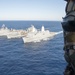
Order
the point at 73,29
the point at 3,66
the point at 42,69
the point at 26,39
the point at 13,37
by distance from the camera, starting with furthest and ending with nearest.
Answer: the point at 13,37 → the point at 26,39 → the point at 3,66 → the point at 42,69 → the point at 73,29

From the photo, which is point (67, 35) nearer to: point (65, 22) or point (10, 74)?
point (65, 22)

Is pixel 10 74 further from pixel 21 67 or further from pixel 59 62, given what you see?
pixel 59 62

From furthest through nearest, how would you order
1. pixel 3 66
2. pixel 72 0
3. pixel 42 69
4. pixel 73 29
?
pixel 3 66, pixel 42 69, pixel 72 0, pixel 73 29

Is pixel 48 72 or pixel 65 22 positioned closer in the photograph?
pixel 65 22

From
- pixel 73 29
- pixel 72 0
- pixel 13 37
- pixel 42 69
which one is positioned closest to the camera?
pixel 73 29

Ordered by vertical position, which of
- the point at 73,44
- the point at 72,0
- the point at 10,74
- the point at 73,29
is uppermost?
the point at 72,0

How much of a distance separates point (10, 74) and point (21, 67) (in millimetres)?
10747

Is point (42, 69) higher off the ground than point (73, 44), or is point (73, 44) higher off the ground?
point (73, 44)

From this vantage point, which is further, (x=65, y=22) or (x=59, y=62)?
(x=59, y=62)

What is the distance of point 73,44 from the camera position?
5.17 metres

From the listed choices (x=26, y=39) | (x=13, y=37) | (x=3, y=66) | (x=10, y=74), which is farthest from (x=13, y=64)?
(x=13, y=37)

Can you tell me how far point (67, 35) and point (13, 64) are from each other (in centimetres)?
8258

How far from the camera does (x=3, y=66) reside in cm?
8200

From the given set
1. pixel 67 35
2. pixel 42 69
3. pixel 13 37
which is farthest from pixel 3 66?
pixel 13 37
